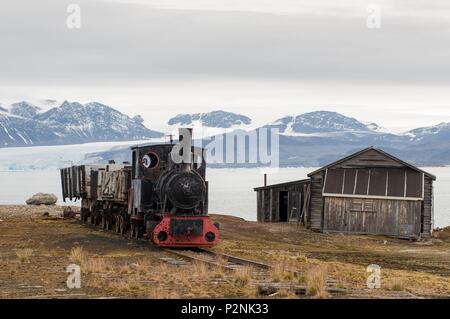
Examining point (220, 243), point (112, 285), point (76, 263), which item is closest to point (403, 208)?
point (220, 243)

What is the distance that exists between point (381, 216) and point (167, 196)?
19.8m

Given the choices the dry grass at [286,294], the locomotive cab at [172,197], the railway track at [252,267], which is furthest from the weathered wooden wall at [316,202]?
the dry grass at [286,294]

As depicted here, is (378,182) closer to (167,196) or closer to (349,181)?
(349,181)

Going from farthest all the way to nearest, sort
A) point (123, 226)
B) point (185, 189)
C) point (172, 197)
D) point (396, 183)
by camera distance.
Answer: point (396, 183) < point (123, 226) < point (172, 197) < point (185, 189)

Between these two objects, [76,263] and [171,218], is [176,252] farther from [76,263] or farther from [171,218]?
[76,263]

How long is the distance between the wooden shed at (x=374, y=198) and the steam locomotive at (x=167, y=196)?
45.0 ft

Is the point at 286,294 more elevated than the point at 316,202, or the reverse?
the point at 286,294

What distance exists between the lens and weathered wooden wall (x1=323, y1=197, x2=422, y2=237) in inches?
1795

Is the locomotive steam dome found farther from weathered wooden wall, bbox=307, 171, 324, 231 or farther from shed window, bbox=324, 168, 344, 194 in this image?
weathered wooden wall, bbox=307, 171, 324, 231

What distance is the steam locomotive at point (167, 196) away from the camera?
28734 mm

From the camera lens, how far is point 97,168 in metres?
47.5

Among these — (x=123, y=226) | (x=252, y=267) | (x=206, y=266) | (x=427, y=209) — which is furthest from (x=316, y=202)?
(x=206, y=266)

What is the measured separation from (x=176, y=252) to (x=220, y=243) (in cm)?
658

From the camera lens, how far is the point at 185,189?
28.4m
